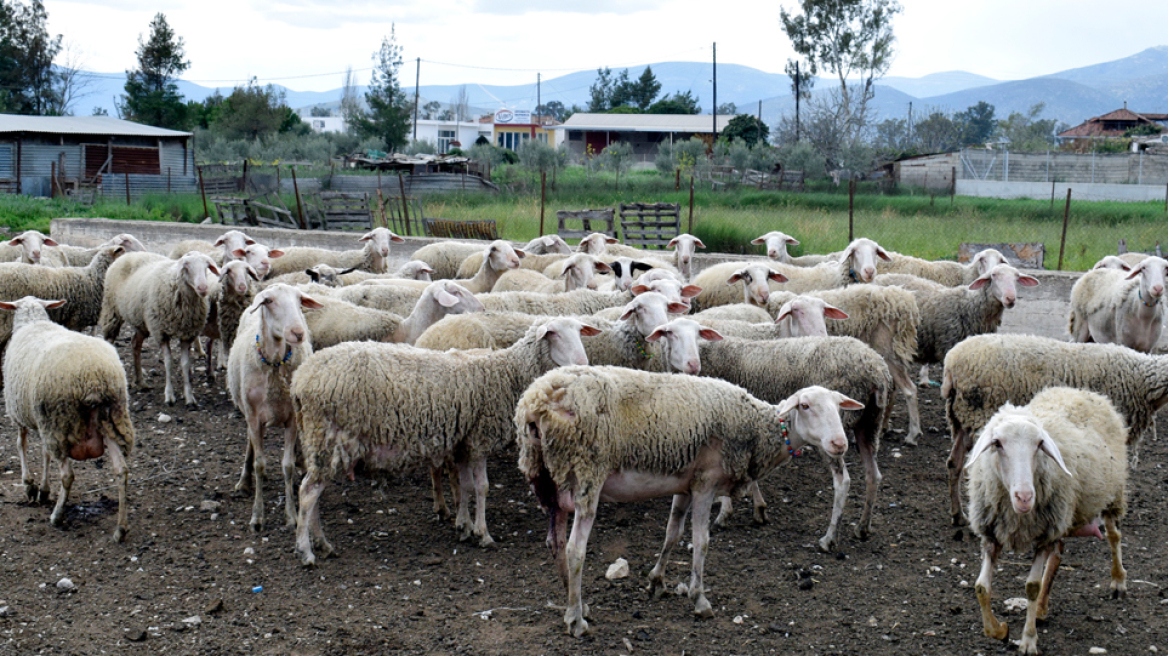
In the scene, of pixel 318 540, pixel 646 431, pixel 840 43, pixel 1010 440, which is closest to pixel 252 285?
pixel 318 540

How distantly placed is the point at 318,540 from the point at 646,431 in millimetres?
2244

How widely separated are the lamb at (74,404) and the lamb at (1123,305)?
8696 mm

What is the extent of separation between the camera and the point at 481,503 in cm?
577

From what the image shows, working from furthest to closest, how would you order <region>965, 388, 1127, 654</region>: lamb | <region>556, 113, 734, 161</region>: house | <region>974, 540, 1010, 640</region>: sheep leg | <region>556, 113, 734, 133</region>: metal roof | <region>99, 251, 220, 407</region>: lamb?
<region>556, 113, 734, 161</region>: house → <region>556, 113, 734, 133</region>: metal roof → <region>99, 251, 220, 407</region>: lamb → <region>974, 540, 1010, 640</region>: sheep leg → <region>965, 388, 1127, 654</region>: lamb

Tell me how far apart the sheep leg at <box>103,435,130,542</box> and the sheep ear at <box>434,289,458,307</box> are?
2.64 meters

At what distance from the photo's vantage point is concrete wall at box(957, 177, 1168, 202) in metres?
31.1

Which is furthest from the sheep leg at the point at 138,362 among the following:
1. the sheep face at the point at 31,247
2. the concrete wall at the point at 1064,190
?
the concrete wall at the point at 1064,190

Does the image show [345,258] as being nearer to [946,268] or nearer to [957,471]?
[946,268]

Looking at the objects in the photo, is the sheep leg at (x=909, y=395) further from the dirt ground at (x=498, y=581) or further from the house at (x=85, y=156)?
the house at (x=85, y=156)

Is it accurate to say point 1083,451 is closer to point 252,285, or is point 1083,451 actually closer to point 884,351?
point 884,351

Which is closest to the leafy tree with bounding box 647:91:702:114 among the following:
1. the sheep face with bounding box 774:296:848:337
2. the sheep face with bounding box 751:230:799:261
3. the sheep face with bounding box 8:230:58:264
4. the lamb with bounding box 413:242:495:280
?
the sheep face with bounding box 751:230:799:261

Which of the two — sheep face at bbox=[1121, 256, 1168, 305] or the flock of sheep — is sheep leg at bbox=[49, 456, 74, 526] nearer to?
the flock of sheep

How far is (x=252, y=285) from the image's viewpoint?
8914 mm

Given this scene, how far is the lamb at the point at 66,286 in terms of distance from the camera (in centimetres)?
948
